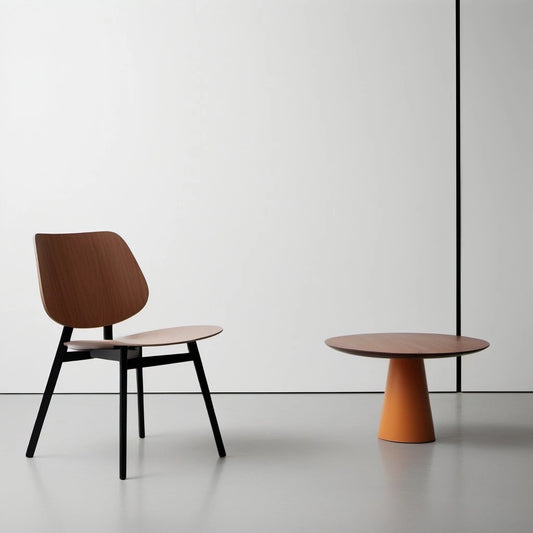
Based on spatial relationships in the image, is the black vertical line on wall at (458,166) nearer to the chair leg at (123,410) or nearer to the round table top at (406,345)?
the round table top at (406,345)

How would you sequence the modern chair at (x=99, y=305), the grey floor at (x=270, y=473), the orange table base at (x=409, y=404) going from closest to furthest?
the grey floor at (x=270, y=473)
the modern chair at (x=99, y=305)
the orange table base at (x=409, y=404)

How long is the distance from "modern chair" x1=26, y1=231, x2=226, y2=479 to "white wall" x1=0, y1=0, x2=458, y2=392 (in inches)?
41.0

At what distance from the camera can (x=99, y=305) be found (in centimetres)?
303

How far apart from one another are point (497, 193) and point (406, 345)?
1.56 m

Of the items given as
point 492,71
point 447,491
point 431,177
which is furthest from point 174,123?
point 447,491

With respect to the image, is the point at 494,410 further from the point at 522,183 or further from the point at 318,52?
the point at 318,52

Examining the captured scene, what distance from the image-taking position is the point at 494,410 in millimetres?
3670

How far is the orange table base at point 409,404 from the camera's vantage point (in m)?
2.95

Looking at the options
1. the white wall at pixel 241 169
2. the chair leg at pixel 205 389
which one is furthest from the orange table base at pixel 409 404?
the white wall at pixel 241 169

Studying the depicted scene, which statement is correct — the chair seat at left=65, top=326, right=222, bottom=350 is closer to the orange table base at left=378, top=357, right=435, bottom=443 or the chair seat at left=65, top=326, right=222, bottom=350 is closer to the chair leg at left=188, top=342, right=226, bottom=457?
the chair leg at left=188, top=342, right=226, bottom=457

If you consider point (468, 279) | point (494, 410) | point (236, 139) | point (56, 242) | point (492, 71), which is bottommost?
point (494, 410)

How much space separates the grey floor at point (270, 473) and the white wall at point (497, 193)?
23.7 inches

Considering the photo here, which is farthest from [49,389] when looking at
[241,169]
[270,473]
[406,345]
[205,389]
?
[241,169]

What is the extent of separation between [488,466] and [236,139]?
221cm
